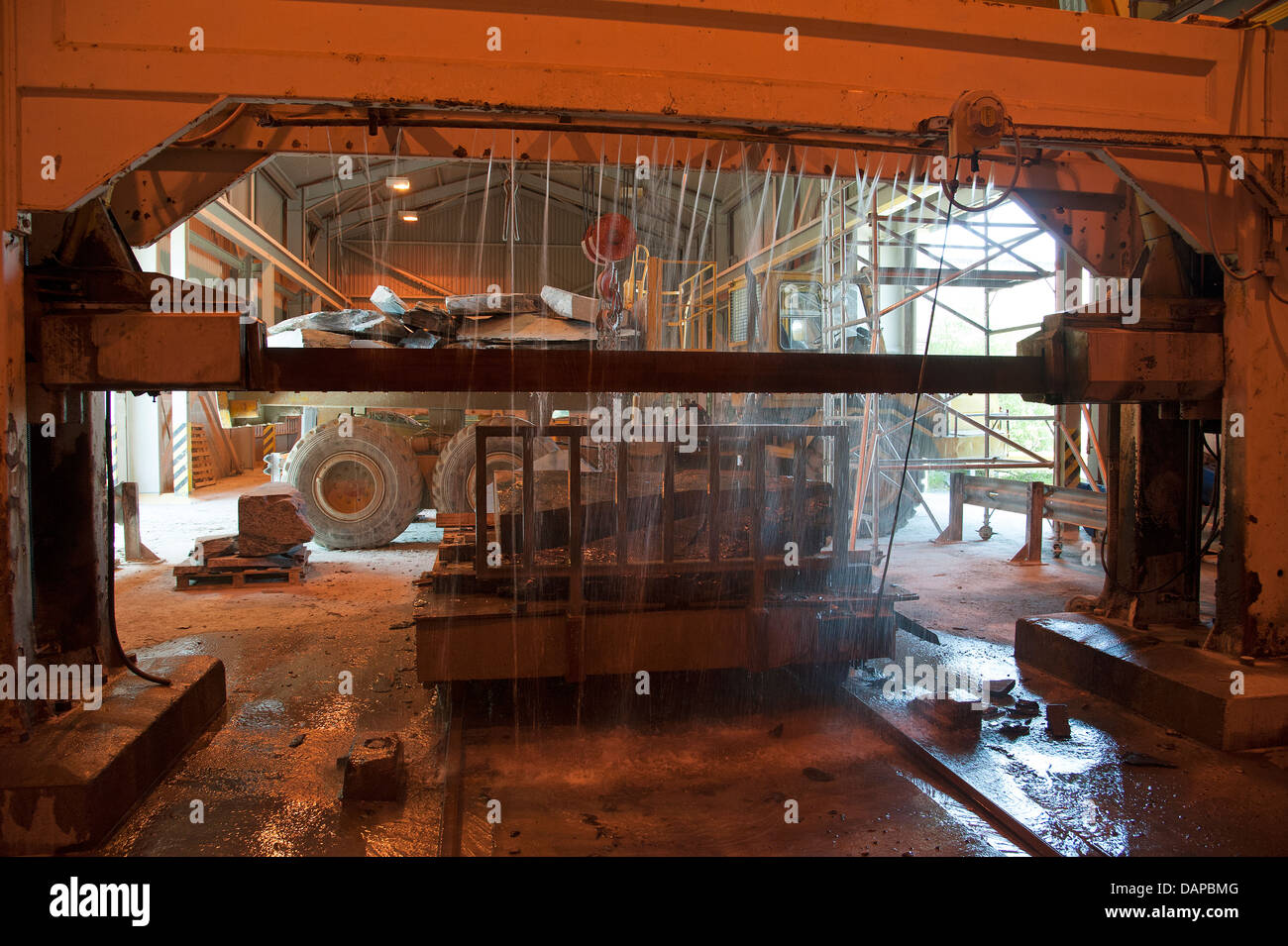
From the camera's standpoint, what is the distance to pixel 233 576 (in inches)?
256

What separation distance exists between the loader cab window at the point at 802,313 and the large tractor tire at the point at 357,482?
5484 millimetres

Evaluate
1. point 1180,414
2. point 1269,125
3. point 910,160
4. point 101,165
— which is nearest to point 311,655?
point 101,165

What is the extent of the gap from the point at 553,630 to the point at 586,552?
540 mm

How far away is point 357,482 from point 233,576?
1.87m

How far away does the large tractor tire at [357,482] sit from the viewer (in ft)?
25.9

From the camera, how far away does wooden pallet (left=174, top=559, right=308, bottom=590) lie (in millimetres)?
6402

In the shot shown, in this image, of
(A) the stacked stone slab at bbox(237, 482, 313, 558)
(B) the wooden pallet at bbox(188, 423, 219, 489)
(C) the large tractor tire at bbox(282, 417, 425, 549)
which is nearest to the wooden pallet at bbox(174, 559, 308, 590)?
(A) the stacked stone slab at bbox(237, 482, 313, 558)

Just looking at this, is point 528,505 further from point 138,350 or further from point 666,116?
point 666,116

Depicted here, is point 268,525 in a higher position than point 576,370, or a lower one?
lower

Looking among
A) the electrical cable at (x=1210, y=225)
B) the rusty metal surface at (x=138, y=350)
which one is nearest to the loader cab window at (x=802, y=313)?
the electrical cable at (x=1210, y=225)

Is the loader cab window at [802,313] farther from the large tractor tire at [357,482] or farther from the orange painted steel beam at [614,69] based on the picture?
the orange painted steel beam at [614,69]

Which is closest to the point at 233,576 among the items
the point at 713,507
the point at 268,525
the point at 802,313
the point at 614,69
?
the point at 268,525
